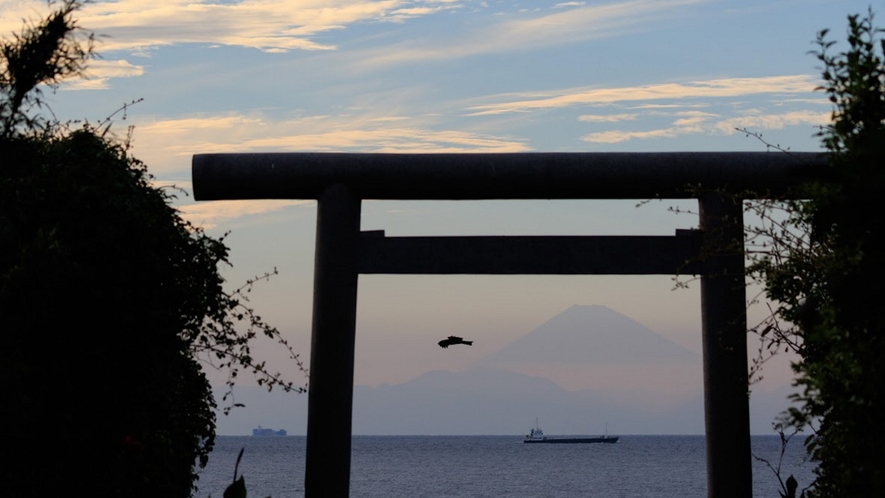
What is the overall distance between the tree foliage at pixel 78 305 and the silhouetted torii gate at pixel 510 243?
24.6 inches

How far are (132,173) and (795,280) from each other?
5475 mm

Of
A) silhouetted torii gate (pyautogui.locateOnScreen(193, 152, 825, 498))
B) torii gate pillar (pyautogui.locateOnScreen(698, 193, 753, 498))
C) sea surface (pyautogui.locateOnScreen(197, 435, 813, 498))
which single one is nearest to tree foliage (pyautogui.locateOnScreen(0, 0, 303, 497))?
silhouetted torii gate (pyautogui.locateOnScreen(193, 152, 825, 498))

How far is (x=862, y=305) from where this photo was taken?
559 centimetres

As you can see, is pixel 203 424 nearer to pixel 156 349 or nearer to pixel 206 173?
pixel 156 349

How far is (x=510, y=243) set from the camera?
9391 mm

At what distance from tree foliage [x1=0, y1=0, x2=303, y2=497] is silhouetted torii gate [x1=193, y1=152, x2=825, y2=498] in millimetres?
625

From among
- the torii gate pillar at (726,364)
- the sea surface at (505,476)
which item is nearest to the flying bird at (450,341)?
the torii gate pillar at (726,364)

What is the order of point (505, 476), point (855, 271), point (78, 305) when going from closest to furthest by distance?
point (855, 271) → point (78, 305) → point (505, 476)

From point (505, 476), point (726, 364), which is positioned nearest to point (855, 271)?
point (726, 364)

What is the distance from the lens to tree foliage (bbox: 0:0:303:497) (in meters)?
8.02

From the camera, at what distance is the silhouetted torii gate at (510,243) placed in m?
9.35

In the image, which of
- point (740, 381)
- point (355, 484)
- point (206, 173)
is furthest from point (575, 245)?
point (355, 484)

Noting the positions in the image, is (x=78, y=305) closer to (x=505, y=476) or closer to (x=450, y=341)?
(x=450, y=341)

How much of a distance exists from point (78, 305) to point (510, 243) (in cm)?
343
